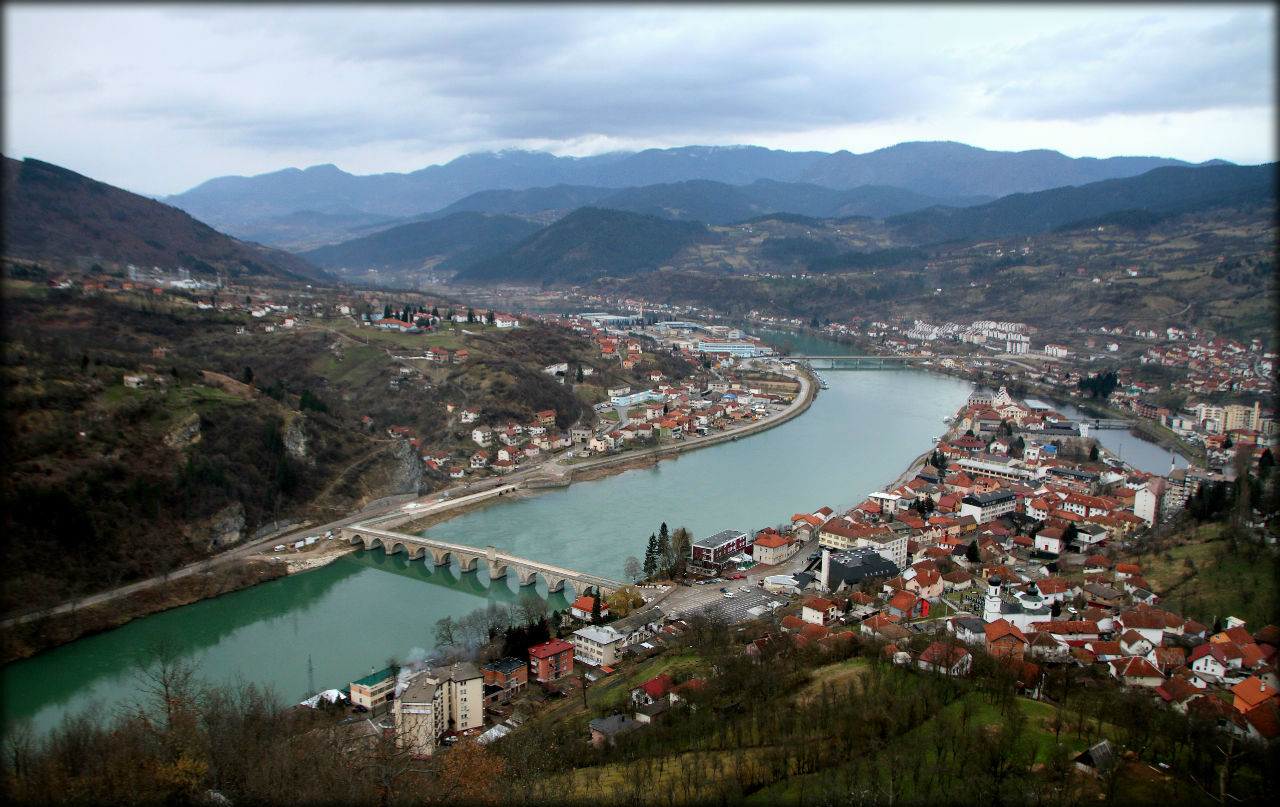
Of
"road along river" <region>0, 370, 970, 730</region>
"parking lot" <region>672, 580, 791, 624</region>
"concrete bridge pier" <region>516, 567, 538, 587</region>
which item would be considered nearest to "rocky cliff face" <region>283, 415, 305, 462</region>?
"road along river" <region>0, 370, 970, 730</region>

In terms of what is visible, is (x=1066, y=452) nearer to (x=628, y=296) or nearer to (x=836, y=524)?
(x=836, y=524)

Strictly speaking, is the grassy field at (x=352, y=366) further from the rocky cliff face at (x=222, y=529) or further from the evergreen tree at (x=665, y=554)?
the evergreen tree at (x=665, y=554)

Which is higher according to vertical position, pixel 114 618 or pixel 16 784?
pixel 16 784

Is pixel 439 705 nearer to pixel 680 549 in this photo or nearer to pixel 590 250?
pixel 680 549

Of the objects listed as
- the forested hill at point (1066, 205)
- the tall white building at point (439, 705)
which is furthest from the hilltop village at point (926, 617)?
the forested hill at point (1066, 205)

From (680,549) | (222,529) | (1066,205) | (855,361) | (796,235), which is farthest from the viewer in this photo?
(796,235)

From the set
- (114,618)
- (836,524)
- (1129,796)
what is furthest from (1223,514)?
(114,618)

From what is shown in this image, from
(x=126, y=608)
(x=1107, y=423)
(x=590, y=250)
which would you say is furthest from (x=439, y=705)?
(x=590, y=250)
